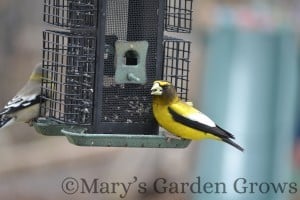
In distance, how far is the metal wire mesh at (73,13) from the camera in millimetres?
6363

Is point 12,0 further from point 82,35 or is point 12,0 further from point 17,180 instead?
point 82,35

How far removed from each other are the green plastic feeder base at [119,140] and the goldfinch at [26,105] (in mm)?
648

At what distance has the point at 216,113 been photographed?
9.69m

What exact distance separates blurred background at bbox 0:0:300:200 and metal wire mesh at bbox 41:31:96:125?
9.29ft

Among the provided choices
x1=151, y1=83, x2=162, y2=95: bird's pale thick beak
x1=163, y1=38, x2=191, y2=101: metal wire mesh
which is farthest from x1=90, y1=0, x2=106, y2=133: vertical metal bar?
x1=163, y1=38, x2=191, y2=101: metal wire mesh

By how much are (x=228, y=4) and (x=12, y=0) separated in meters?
1.96

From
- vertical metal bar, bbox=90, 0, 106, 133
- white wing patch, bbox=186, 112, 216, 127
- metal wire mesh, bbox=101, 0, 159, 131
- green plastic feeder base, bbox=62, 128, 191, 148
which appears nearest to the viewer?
green plastic feeder base, bbox=62, 128, 191, 148

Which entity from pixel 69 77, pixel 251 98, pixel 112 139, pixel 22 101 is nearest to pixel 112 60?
pixel 69 77

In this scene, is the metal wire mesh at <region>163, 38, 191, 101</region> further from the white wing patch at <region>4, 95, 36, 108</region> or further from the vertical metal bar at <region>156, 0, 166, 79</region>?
the white wing patch at <region>4, 95, 36, 108</region>

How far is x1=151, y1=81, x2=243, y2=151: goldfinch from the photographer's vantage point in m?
6.45

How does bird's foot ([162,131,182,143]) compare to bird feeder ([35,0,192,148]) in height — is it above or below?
below

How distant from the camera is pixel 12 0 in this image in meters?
10.8

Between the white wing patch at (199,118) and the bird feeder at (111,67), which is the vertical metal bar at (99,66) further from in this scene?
the white wing patch at (199,118)

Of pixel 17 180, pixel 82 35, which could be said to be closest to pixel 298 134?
pixel 17 180
